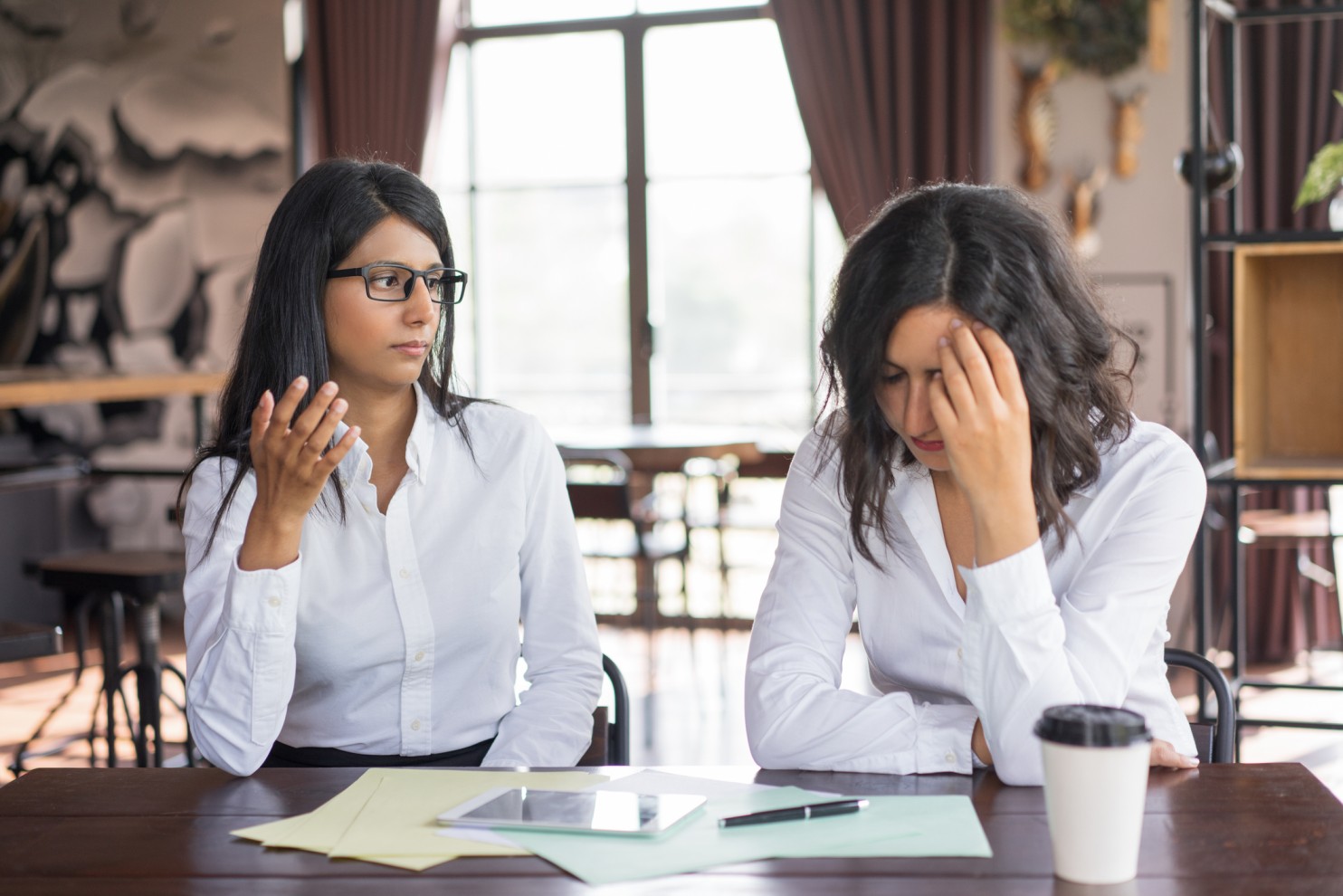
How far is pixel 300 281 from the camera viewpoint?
174 cm

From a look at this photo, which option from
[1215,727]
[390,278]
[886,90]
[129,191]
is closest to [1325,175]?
[1215,727]

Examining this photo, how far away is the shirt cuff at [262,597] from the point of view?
4.86 ft

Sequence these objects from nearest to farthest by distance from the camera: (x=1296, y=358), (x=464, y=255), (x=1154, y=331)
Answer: (x=1296, y=358) → (x=1154, y=331) → (x=464, y=255)

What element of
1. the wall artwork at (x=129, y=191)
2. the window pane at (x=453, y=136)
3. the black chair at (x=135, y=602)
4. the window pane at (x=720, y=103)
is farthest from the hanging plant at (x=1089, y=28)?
the black chair at (x=135, y=602)

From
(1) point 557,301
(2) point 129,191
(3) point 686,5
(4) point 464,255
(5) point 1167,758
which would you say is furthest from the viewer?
(2) point 129,191

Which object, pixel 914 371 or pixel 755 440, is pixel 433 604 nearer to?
pixel 914 371

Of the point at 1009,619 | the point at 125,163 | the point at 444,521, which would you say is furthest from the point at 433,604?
the point at 125,163

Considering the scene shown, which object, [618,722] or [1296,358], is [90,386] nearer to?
[618,722]

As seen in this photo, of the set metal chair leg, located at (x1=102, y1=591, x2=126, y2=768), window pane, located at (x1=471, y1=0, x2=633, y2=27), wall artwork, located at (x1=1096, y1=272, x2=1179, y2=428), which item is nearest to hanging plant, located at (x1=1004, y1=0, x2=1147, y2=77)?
wall artwork, located at (x1=1096, y1=272, x2=1179, y2=428)

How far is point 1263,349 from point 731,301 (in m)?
3.09

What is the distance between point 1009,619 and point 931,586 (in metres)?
0.26

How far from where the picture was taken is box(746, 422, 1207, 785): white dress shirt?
51.4 inches

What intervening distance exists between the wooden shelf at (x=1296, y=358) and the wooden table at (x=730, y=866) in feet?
6.84

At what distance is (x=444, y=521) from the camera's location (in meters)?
1.78
